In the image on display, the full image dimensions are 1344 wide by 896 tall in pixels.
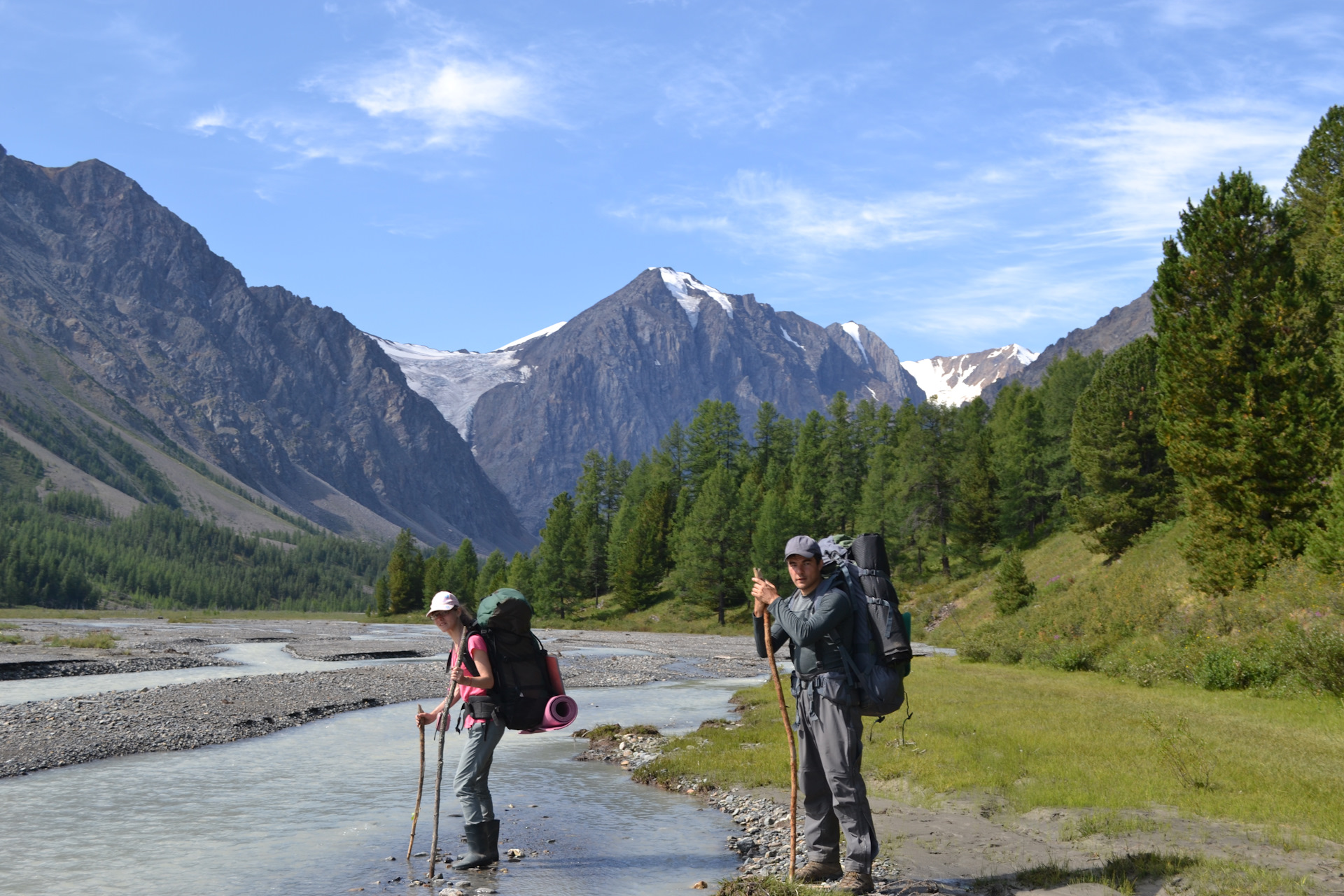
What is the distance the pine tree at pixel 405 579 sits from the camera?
405 feet

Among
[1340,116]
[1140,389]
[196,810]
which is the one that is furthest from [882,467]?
[196,810]

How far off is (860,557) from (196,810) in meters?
11.1

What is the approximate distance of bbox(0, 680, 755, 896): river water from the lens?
9695 mm

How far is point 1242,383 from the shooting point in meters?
27.3

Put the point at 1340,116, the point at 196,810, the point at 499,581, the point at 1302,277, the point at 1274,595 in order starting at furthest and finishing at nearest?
the point at 499,581
the point at 1340,116
the point at 1302,277
the point at 1274,595
the point at 196,810

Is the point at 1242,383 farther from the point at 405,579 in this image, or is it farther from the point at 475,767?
the point at 405,579

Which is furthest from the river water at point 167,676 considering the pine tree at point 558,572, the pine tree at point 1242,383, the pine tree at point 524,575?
the pine tree at point 524,575

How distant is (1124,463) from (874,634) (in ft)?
154

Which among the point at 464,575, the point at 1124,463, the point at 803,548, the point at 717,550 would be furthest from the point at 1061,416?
the point at 803,548

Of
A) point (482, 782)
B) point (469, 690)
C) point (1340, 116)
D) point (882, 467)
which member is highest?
point (1340, 116)

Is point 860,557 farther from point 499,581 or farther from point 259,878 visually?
point 499,581

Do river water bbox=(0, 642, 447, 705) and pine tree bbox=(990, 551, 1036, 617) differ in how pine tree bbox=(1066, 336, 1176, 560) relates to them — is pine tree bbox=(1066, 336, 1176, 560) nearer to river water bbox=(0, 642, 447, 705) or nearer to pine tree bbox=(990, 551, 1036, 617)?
pine tree bbox=(990, 551, 1036, 617)

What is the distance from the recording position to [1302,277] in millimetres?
27719

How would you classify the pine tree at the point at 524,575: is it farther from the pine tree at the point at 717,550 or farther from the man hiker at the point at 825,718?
the man hiker at the point at 825,718
